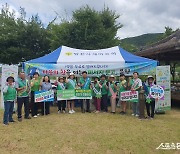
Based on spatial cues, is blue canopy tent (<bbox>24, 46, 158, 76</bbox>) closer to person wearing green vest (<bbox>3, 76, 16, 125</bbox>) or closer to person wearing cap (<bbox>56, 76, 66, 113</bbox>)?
person wearing cap (<bbox>56, 76, 66, 113</bbox>)

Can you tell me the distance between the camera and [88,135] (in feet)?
22.1

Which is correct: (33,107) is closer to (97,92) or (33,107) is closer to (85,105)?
(85,105)

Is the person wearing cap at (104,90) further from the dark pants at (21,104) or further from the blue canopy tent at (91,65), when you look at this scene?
the dark pants at (21,104)

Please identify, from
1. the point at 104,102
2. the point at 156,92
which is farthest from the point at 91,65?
the point at 156,92

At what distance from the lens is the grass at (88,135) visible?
5824 mm

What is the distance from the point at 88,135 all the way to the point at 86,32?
1510cm

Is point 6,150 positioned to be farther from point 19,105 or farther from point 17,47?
point 17,47

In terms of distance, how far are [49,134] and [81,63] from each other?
4682 millimetres

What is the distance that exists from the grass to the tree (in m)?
13.0

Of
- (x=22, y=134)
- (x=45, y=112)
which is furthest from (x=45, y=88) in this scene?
(x=22, y=134)

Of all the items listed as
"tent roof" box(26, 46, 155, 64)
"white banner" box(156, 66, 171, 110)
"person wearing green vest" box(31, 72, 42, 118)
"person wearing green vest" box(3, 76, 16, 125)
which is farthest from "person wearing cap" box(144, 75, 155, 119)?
"person wearing green vest" box(3, 76, 16, 125)

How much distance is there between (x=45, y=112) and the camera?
995 cm

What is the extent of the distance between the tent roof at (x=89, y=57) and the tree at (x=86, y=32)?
9269mm

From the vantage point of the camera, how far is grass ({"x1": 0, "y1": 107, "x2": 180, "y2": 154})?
19.1 feet
